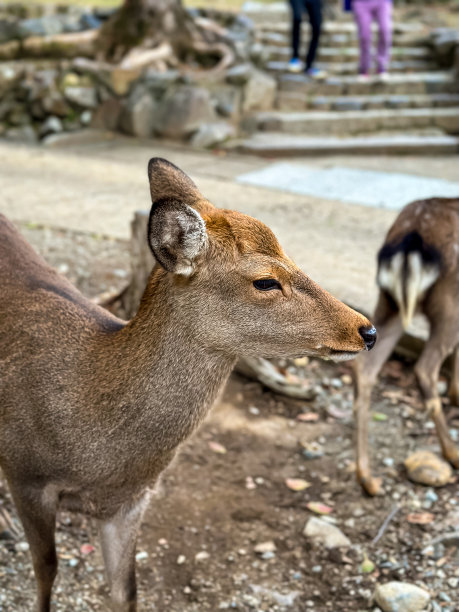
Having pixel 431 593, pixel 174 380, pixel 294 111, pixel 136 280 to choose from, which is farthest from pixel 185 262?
pixel 294 111

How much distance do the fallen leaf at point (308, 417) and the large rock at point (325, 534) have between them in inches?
36.0

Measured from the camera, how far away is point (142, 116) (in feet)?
34.2

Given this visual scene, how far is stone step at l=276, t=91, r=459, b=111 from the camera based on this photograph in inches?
452

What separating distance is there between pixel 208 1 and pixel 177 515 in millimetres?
12960

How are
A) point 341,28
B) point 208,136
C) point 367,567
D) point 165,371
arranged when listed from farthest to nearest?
1. point 341,28
2. point 208,136
3. point 367,567
4. point 165,371

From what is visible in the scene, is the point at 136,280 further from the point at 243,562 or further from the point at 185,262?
the point at 185,262

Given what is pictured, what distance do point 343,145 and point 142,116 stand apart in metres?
2.57

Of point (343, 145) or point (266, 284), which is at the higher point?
point (266, 284)

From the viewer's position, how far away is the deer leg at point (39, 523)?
2652 mm

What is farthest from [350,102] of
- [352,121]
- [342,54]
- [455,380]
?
[455,380]

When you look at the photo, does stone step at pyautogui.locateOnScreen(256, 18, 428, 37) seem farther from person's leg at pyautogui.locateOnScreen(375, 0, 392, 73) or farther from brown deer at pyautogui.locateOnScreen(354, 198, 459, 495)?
brown deer at pyautogui.locateOnScreen(354, 198, 459, 495)

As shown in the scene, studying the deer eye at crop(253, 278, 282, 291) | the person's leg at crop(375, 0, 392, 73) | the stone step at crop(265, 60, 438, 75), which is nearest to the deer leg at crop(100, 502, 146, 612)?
the deer eye at crop(253, 278, 282, 291)

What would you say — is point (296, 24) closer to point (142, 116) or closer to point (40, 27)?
point (142, 116)

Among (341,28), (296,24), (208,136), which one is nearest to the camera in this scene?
(208,136)
